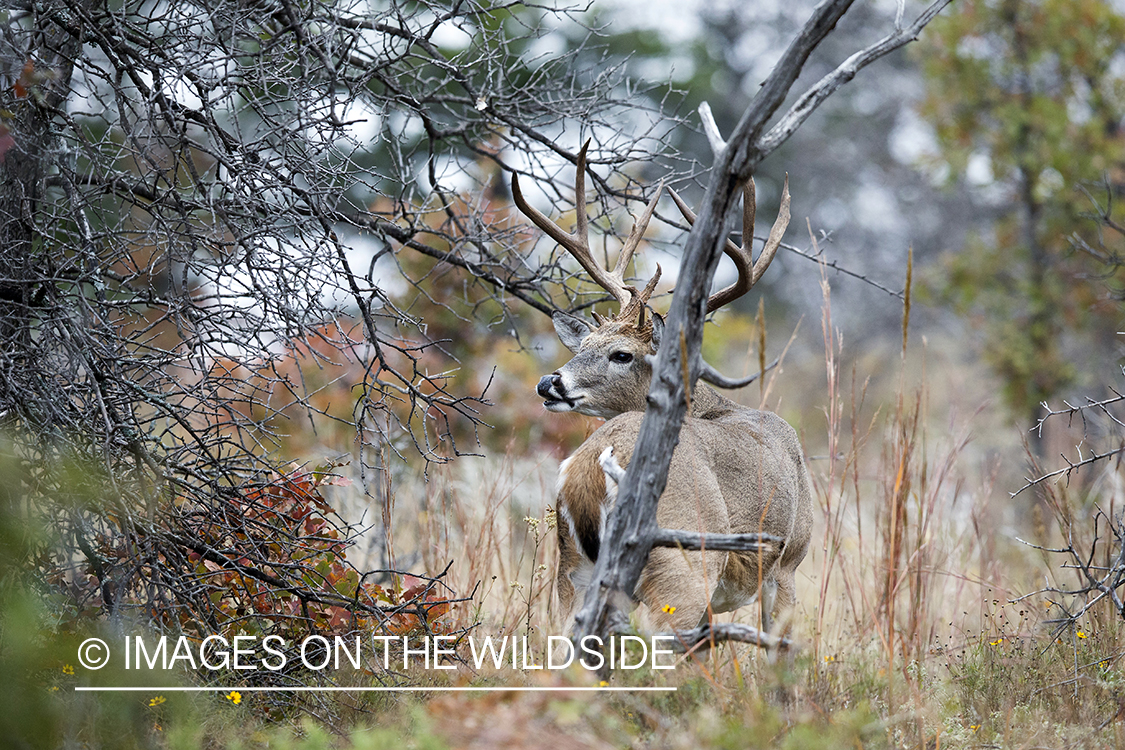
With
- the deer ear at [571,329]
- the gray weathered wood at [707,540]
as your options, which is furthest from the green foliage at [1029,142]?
the gray weathered wood at [707,540]

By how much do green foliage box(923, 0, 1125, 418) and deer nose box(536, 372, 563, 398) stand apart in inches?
293

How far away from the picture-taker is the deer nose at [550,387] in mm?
4672

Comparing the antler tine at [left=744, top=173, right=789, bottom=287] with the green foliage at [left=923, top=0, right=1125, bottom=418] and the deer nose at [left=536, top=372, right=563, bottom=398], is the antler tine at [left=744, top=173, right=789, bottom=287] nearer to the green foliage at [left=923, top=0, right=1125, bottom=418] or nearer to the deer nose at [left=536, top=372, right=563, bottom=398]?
the deer nose at [left=536, top=372, right=563, bottom=398]

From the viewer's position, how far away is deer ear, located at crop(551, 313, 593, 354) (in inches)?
206

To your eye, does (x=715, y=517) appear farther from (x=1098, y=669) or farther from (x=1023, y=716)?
(x=1098, y=669)

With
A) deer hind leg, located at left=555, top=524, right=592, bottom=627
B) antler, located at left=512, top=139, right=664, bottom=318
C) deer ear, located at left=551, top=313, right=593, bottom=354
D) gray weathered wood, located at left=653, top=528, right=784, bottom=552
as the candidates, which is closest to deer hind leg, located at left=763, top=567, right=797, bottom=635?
deer hind leg, located at left=555, top=524, right=592, bottom=627

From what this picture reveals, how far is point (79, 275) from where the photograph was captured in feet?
11.2

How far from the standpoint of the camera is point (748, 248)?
14.0 ft

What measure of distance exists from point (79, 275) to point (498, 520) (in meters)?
3.69

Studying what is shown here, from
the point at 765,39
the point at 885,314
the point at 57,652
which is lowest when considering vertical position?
the point at 57,652

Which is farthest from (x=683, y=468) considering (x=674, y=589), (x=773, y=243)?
(x=773, y=243)

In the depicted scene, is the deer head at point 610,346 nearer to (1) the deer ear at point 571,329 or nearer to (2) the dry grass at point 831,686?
(1) the deer ear at point 571,329

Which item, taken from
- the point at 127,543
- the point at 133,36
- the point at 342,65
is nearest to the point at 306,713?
the point at 127,543

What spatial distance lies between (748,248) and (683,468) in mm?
1057
